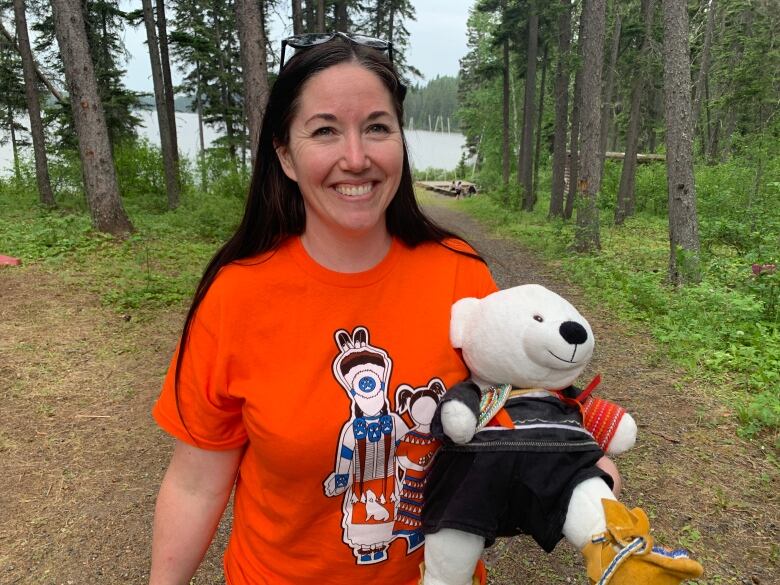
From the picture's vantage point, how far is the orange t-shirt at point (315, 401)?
1.18 meters

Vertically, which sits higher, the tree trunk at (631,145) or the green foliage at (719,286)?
the tree trunk at (631,145)

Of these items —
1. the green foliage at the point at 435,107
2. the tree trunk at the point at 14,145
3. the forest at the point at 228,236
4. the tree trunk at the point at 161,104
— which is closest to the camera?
the forest at the point at 228,236

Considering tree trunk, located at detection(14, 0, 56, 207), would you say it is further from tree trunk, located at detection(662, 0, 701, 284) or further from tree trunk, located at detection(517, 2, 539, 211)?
tree trunk, located at detection(662, 0, 701, 284)

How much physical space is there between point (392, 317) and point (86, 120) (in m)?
9.67

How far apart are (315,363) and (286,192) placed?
0.51 metres

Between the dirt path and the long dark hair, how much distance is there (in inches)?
29.2

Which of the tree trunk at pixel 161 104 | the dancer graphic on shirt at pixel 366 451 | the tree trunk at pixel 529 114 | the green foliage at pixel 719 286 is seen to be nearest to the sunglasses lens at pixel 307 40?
the dancer graphic on shirt at pixel 366 451

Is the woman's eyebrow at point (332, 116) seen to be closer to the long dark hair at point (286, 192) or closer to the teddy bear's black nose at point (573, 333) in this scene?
the long dark hair at point (286, 192)

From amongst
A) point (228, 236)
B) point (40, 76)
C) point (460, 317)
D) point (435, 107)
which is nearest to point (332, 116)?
point (460, 317)

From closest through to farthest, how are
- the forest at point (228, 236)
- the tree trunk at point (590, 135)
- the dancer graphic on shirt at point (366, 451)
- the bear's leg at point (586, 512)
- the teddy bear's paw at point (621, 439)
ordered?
the bear's leg at point (586, 512) < the dancer graphic on shirt at point (366, 451) < the teddy bear's paw at point (621, 439) < the forest at point (228, 236) < the tree trunk at point (590, 135)

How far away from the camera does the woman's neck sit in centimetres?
132

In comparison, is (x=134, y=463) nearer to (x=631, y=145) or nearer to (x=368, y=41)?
(x=368, y=41)

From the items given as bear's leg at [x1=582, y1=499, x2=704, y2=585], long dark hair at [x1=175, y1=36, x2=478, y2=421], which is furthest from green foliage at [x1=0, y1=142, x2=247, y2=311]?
bear's leg at [x1=582, y1=499, x2=704, y2=585]

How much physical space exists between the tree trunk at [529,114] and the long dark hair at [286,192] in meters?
17.4
